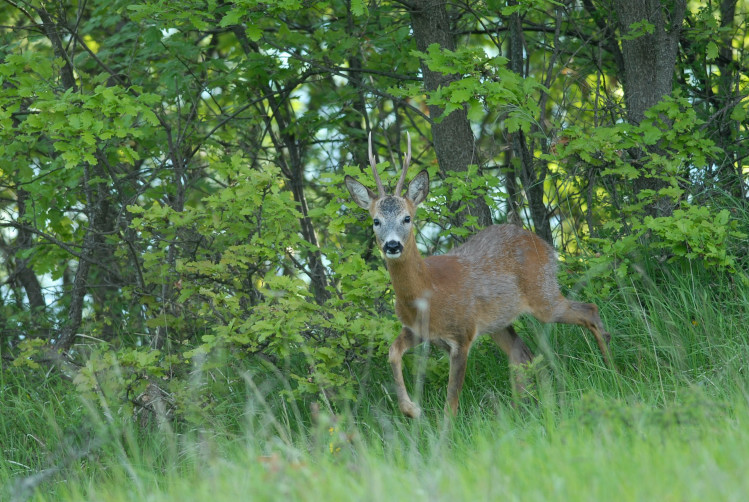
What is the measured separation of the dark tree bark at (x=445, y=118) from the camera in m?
7.01

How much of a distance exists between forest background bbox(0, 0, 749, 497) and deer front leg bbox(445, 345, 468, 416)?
0.13 meters

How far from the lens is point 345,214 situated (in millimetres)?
6219

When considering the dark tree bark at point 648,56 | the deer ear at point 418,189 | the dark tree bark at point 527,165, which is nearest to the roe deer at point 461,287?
the deer ear at point 418,189

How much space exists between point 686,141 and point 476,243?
5.28 ft

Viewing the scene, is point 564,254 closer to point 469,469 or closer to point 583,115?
point 583,115

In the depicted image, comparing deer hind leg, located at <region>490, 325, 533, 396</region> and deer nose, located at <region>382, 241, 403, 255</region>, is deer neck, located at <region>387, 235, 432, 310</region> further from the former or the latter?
deer hind leg, located at <region>490, 325, 533, 396</region>

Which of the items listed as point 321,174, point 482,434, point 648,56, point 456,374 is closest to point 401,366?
point 456,374

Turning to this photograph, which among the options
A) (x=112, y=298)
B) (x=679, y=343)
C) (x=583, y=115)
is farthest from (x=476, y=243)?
(x=112, y=298)

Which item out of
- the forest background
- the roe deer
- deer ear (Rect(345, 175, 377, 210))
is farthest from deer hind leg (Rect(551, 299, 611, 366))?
deer ear (Rect(345, 175, 377, 210))

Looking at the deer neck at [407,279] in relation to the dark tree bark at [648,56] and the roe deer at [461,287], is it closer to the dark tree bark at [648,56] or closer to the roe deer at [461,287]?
the roe deer at [461,287]

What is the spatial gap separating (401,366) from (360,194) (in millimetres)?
1194

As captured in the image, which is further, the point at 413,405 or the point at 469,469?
the point at 413,405

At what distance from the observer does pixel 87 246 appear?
23.8 feet

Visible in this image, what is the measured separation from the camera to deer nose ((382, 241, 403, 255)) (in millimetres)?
5320
